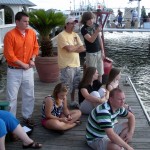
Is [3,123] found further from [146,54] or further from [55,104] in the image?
[146,54]

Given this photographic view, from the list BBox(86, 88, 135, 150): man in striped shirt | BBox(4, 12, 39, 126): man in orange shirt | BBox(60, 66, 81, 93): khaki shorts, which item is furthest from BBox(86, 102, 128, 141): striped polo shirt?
BBox(60, 66, 81, 93): khaki shorts

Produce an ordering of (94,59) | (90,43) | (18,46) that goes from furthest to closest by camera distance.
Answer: (94,59)
(90,43)
(18,46)

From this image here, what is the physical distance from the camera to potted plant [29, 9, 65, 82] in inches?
295

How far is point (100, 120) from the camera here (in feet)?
11.7

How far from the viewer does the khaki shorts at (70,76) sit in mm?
5579

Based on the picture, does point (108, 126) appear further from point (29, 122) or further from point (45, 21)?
point (45, 21)

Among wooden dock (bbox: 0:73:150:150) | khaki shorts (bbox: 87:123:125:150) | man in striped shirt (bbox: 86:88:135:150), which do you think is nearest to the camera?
man in striped shirt (bbox: 86:88:135:150)

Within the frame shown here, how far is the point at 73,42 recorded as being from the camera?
559 centimetres

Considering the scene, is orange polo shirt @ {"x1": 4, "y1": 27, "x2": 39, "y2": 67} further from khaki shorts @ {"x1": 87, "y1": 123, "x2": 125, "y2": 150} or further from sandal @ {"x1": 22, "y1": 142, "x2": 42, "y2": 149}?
khaki shorts @ {"x1": 87, "y1": 123, "x2": 125, "y2": 150}

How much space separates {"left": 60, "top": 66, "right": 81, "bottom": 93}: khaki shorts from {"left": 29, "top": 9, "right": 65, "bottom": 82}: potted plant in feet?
5.90

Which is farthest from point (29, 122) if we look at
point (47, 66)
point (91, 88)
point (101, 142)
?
point (47, 66)

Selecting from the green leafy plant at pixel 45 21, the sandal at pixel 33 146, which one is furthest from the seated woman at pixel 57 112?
the green leafy plant at pixel 45 21

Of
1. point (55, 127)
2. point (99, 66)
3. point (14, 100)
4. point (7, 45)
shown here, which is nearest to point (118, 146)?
point (55, 127)

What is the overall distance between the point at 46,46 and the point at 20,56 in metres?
3.38
